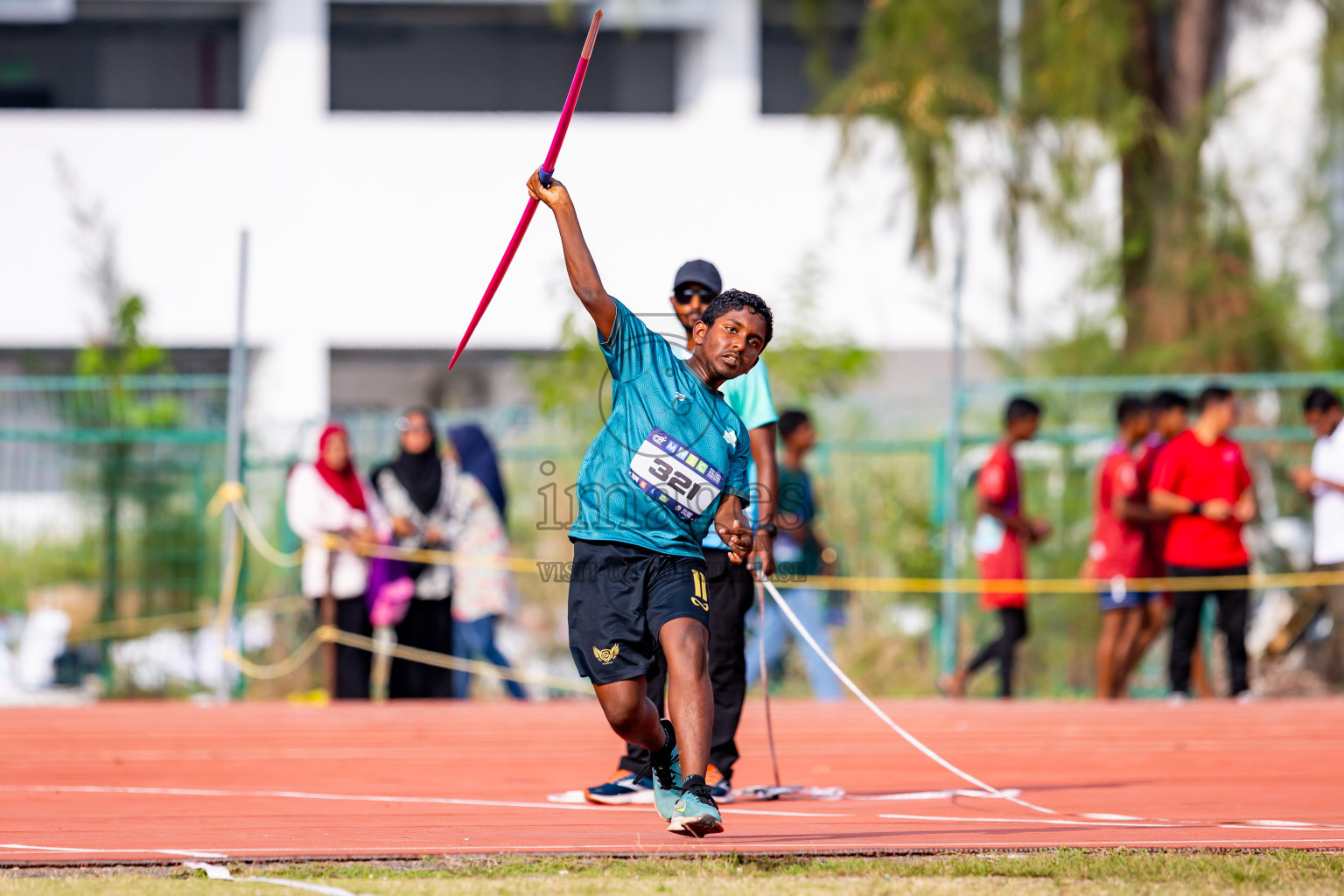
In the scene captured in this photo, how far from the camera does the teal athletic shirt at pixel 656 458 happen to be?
508 centimetres

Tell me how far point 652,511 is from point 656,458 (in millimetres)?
166

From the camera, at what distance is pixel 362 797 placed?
6723mm

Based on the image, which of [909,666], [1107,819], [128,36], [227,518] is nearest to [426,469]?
[227,518]

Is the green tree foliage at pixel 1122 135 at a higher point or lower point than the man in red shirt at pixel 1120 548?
higher

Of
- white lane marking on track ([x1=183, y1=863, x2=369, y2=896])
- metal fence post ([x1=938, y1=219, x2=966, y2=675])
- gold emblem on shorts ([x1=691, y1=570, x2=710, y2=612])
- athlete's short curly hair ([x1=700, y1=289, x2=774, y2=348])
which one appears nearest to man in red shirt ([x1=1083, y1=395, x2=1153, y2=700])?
metal fence post ([x1=938, y1=219, x2=966, y2=675])

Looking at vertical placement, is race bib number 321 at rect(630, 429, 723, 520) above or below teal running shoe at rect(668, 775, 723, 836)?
above

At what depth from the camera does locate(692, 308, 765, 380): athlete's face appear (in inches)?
203

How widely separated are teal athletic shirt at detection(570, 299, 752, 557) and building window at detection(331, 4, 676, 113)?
17472mm

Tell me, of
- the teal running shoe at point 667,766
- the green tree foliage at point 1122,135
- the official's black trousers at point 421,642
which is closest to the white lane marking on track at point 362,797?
the teal running shoe at point 667,766

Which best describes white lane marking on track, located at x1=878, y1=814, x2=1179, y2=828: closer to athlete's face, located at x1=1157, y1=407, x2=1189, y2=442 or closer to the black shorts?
the black shorts

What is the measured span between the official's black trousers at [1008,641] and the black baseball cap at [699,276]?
5.18 metres

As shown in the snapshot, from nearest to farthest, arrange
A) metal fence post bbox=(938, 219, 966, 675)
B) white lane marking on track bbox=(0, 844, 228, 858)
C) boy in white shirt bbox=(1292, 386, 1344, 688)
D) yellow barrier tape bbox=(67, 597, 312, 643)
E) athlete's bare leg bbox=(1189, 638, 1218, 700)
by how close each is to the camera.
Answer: white lane marking on track bbox=(0, 844, 228, 858)
boy in white shirt bbox=(1292, 386, 1344, 688)
athlete's bare leg bbox=(1189, 638, 1218, 700)
metal fence post bbox=(938, 219, 966, 675)
yellow barrier tape bbox=(67, 597, 312, 643)

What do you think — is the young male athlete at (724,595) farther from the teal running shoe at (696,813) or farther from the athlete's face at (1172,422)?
the athlete's face at (1172,422)

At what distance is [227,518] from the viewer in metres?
11.3
